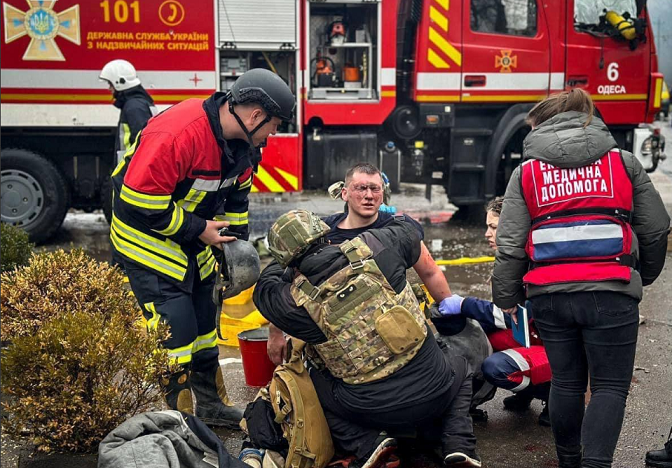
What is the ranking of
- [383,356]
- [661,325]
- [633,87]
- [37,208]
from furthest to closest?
Answer: [633,87] → [37,208] → [661,325] → [383,356]

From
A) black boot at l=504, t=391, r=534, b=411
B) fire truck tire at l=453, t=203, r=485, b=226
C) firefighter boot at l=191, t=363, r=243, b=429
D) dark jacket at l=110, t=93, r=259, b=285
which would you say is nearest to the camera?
dark jacket at l=110, t=93, r=259, b=285

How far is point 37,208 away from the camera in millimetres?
9016

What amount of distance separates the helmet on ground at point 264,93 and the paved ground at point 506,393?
1.61m

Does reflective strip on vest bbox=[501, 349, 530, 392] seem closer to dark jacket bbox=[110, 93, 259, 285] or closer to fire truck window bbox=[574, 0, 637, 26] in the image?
dark jacket bbox=[110, 93, 259, 285]

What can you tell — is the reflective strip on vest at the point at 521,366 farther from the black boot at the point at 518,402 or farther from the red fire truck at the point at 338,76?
the red fire truck at the point at 338,76

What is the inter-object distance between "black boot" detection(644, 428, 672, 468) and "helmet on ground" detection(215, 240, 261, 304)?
1.95 metres

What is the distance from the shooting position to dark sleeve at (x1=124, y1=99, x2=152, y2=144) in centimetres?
684

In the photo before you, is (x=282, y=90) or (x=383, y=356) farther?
(x=282, y=90)

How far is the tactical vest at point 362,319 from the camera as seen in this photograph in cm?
380

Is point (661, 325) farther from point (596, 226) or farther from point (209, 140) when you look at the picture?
point (209, 140)

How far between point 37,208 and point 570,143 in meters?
6.51

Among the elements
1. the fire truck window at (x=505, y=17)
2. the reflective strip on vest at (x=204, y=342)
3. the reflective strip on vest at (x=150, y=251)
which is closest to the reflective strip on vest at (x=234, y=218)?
the reflective strip on vest at (x=150, y=251)

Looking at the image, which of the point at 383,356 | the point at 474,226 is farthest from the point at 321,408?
the point at 474,226

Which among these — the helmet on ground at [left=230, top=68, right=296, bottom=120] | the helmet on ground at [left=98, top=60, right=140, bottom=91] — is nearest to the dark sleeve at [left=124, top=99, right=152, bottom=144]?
the helmet on ground at [left=98, top=60, right=140, bottom=91]
